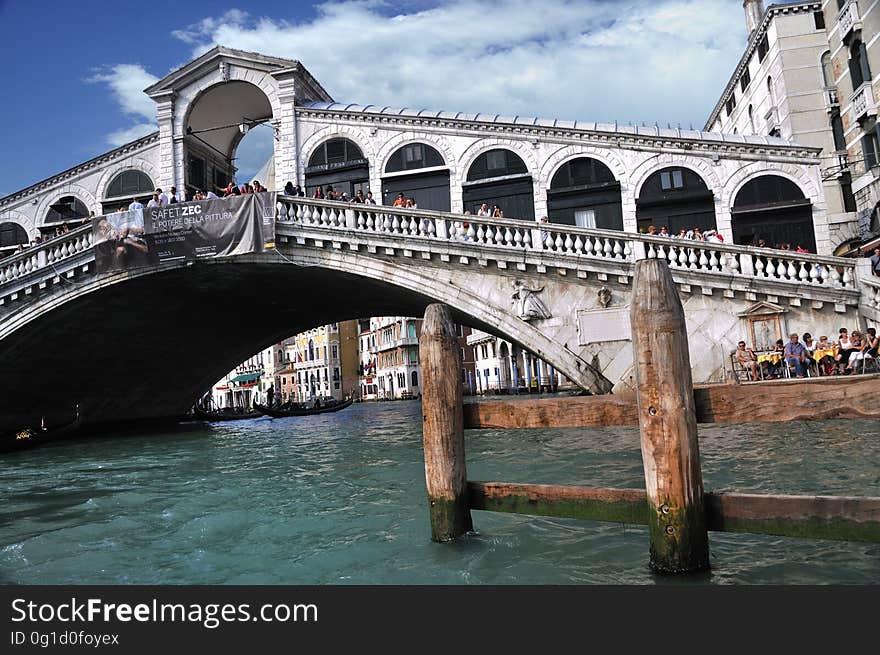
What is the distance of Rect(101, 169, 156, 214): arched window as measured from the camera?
56.6 feet

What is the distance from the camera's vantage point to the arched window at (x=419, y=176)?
15109 mm

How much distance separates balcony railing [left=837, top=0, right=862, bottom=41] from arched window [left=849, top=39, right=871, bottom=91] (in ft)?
1.09

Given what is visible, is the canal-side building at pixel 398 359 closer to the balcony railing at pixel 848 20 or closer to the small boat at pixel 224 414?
the small boat at pixel 224 414

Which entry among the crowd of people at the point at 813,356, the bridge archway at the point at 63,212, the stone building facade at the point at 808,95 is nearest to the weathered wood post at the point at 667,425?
the crowd of people at the point at 813,356

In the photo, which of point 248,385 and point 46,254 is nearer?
point 46,254

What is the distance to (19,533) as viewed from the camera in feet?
17.5

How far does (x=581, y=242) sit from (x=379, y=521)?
27.1 feet

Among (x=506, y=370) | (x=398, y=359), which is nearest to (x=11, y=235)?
(x=506, y=370)

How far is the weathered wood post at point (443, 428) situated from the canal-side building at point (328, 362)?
49.6 meters

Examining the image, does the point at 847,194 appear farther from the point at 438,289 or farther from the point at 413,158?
the point at 438,289

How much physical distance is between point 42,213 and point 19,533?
1527 cm

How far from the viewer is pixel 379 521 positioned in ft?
15.9
